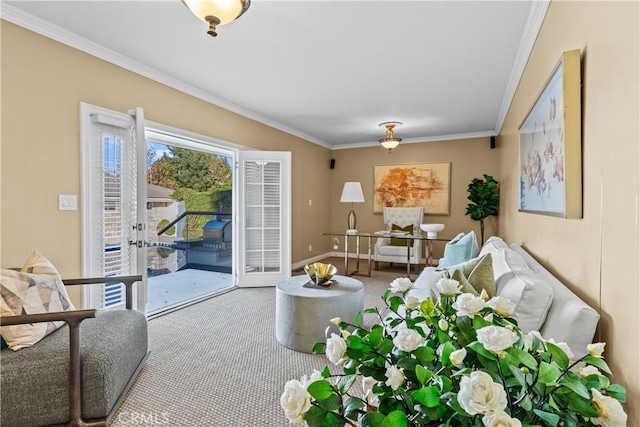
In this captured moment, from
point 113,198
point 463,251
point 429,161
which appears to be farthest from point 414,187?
point 113,198

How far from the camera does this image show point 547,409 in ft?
1.96

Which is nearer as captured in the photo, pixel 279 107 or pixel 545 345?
pixel 545 345

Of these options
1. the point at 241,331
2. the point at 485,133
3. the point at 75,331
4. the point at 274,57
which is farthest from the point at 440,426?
the point at 485,133

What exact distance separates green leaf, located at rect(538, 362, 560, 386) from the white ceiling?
90.4 inches

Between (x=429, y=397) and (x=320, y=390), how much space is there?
0.21 m

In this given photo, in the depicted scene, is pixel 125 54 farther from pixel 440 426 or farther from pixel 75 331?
pixel 440 426

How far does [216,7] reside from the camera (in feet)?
5.90

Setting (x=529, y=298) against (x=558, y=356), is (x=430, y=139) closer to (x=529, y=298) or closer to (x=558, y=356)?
(x=529, y=298)

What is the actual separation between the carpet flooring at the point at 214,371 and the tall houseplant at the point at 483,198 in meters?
3.85

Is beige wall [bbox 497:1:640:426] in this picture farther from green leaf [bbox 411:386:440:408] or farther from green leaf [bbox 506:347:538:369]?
green leaf [bbox 411:386:440:408]

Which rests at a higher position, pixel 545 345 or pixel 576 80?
pixel 576 80

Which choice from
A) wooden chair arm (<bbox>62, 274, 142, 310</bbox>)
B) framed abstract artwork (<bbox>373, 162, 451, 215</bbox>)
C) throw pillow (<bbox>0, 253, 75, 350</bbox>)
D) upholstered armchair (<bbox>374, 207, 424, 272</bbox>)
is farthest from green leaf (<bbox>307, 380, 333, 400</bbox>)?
framed abstract artwork (<bbox>373, 162, 451, 215</bbox>)

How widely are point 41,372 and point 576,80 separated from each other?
111 inches

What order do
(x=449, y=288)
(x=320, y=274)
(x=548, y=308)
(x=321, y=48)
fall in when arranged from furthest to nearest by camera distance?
(x=320, y=274) → (x=321, y=48) → (x=548, y=308) → (x=449, y=288)
